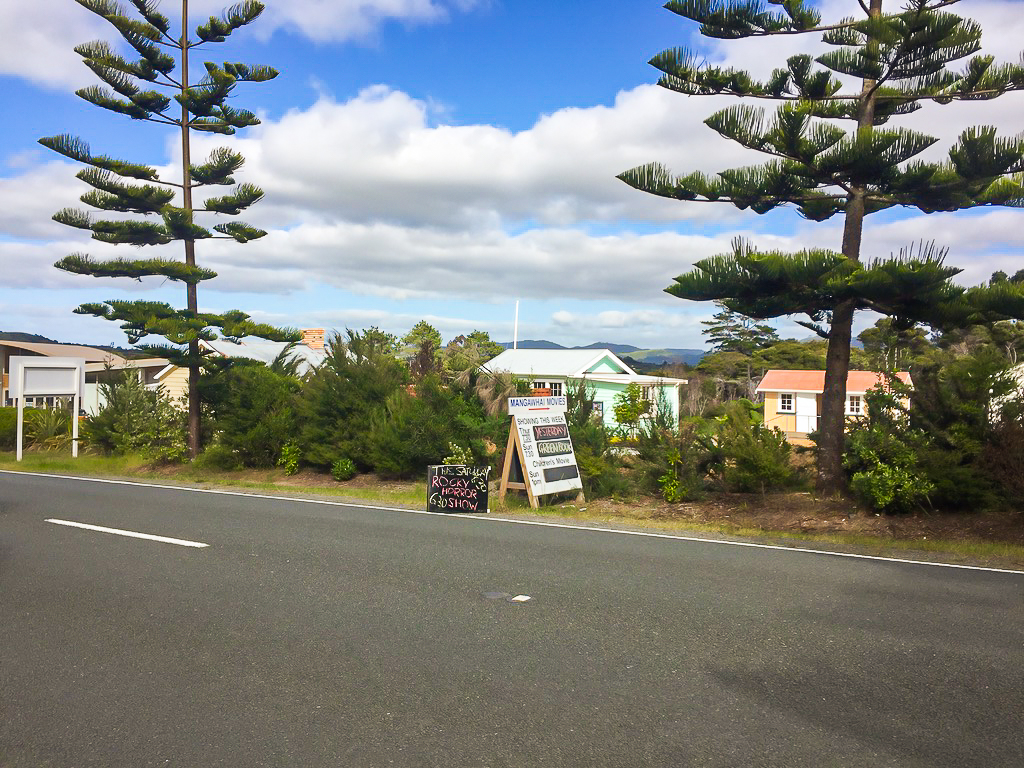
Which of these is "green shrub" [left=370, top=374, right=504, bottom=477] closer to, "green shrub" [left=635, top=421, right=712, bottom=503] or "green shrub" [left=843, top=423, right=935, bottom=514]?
"green shrub" [left=635, top=421, right=712, bottom=503]

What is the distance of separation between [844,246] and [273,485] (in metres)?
12.6

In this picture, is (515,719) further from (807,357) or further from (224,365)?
(807,357)

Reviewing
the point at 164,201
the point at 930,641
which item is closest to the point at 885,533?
the point at 930,641

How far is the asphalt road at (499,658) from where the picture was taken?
4.51m

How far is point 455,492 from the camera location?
47.1ft

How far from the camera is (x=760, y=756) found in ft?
14.3

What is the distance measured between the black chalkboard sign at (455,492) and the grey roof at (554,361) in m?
25.5

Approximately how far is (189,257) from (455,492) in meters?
12.2

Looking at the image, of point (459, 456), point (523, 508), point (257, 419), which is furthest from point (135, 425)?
point (523, 508)

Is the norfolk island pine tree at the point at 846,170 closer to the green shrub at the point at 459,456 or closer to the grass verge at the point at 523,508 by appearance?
the grass verge at the point at 523,508

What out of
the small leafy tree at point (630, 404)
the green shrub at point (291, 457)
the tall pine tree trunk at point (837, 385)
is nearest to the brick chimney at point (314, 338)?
the small leafy tree at point (630, 404)

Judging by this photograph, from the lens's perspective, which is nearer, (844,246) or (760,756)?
(760,756)

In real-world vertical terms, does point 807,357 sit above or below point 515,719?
above

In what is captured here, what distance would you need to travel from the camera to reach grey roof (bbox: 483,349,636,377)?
134 ft
